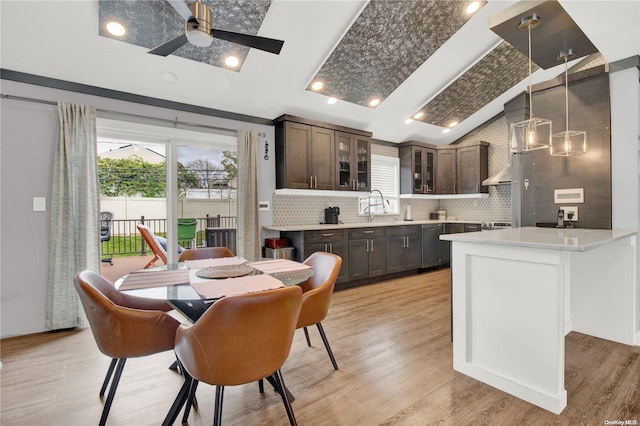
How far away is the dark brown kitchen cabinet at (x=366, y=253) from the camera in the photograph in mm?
4660

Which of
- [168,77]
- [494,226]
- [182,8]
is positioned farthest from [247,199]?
[494,226]

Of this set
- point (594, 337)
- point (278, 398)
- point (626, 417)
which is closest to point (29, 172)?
point (278, 398)

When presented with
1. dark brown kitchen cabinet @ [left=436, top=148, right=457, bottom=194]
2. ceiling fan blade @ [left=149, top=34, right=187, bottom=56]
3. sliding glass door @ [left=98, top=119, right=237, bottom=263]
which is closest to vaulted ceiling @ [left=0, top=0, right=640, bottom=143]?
sliding glass door @ [left=98, top=119, right=237, bottom=263]

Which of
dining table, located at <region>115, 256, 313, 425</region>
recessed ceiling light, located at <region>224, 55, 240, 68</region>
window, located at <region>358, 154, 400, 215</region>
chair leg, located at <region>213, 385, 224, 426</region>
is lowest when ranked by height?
chair leg, located at <region>213, 385, 224, 426</region>

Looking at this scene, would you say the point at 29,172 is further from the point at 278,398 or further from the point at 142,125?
the point at 278,398

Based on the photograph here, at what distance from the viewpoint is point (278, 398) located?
1.99 meters

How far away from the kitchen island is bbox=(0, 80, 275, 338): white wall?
3.77 meters

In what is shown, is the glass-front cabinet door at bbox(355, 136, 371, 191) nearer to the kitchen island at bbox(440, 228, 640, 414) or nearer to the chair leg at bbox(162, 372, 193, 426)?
the kitchen island at bbox(440, 228, 640, 414)

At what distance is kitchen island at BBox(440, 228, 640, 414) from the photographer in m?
1.83

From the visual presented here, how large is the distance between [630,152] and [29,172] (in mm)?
5697

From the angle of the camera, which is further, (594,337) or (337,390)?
(594,337)

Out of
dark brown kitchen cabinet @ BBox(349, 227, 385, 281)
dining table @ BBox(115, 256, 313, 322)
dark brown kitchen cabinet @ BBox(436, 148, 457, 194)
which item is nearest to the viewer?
dining table @ BBox(115, 256, 313, 322)

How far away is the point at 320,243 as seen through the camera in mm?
4324

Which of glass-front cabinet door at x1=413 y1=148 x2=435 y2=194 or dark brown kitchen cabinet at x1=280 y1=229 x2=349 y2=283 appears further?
glass-front cabinet door at x1=413 y1=148 x2=435 y2=194
